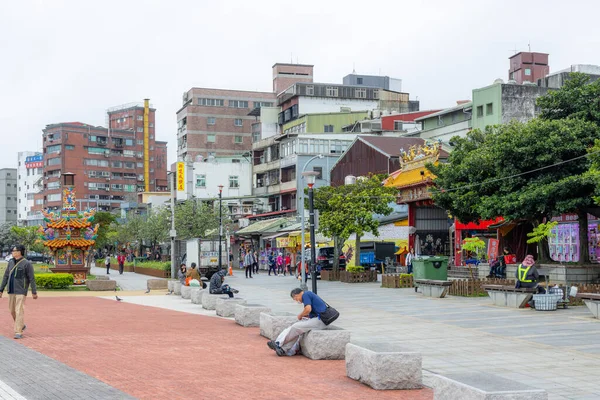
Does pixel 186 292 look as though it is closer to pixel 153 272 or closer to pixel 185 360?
pixel 185 360

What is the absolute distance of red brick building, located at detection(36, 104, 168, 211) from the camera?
12975cm

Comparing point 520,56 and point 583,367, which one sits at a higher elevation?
point 520,56

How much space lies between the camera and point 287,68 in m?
102

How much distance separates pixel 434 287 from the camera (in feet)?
87.5

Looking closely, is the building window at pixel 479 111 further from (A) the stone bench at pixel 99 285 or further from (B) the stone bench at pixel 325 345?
(B) the stone bench at pixel 325 345

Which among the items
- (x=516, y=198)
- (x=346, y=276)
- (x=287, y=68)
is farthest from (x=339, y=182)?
(x=287, y=68)

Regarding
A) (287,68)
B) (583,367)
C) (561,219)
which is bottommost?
(583,367)

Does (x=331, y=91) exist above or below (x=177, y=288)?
above

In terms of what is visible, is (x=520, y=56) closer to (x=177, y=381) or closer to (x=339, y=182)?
(x=339, y=182)

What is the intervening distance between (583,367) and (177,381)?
5987 mm

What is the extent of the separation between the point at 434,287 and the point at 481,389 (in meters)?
19.6

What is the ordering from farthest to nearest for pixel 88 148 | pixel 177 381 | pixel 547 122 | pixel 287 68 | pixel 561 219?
pixel 88 148 → pixel 287 68 → pixel 561 219 → pixel 547 122 → pixel 177 381

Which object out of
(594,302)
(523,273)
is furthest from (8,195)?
(594,302)

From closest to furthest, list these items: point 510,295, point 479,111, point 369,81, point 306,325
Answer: point 306,325 < point 510,295 < point 479,111 < point 369,81
